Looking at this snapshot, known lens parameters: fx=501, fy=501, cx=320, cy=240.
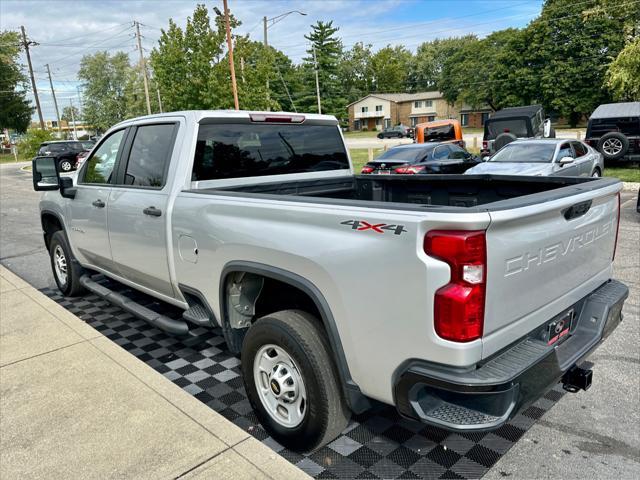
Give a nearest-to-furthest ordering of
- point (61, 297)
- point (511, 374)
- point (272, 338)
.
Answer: point (511, 374) → point (272, 338) → point (61, 297)

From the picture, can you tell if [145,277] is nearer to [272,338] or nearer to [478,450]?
[272,338]

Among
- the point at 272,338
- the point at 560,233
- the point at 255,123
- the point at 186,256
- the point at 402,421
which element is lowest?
the point at 402,421

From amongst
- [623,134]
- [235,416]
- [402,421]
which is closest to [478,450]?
[402,421]

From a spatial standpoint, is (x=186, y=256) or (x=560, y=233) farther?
(x=186, y=256)

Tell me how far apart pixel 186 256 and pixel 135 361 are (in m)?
1.03

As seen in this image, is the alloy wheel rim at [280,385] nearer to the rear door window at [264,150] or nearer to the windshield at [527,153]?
the rear door window at [264,150]

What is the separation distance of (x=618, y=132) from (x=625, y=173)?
1.65 m

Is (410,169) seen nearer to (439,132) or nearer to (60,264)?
(60,264)

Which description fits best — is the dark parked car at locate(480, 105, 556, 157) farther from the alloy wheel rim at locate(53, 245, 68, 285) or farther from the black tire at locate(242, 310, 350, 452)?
the black tire at locate(242, 310, 350, 452)

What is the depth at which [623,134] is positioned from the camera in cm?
1631

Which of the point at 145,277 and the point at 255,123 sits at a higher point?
the point at 255,123

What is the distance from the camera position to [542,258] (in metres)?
2.37

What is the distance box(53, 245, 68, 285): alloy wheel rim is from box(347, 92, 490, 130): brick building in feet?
263

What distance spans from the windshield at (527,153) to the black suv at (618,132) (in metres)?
5.79
